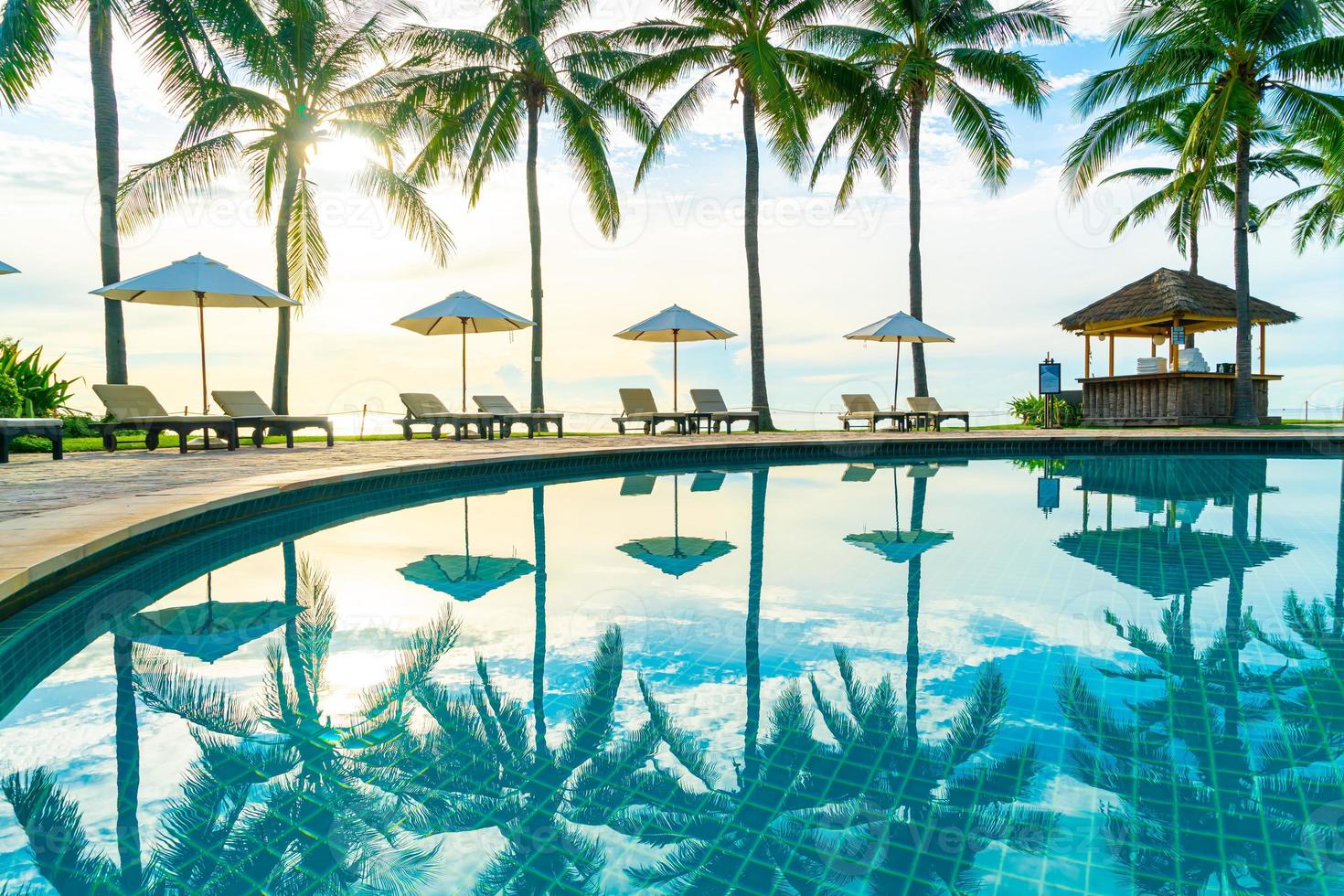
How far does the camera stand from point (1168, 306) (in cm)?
1866

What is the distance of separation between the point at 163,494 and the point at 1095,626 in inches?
242

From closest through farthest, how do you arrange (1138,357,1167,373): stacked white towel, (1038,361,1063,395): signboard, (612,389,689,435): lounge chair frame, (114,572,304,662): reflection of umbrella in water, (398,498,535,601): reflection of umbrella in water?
(114,572,304,662): reflection of umbrella in water, (398,498,535,601): reflection of umbrella in water, (612,389,689,435): lounge chair frame, (1038,361,1063,395): signboard, (1138,357,1167,373): stacked white towel

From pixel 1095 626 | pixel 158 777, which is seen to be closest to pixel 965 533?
pixel 1095 626

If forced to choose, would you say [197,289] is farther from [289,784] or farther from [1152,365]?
[1152,365]

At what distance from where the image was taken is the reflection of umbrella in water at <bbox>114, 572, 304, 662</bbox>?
3.83 m

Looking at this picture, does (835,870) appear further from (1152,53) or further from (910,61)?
(1152,53)

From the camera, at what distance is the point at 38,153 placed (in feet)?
43.0

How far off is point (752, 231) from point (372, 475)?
1061 cm

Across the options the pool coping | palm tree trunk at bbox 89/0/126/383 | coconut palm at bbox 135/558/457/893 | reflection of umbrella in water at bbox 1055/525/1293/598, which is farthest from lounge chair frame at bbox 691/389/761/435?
coconut palm at bbox 135/558/457/893

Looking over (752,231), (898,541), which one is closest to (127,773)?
(898,541)

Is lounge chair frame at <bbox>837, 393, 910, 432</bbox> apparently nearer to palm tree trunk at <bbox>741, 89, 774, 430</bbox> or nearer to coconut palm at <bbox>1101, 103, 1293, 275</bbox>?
palm tree trunk at <bbox>741, 89, 774, 430</bbox>

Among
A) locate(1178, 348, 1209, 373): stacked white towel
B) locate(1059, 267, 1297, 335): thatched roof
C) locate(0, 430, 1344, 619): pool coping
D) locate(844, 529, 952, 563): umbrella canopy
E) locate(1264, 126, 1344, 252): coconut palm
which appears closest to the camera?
locate(0, 430, 1344, 619): pool coping

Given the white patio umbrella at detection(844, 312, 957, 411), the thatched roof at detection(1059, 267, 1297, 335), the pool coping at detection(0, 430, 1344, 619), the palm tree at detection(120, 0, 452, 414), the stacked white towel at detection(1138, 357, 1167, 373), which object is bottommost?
the pool coping at detection(0, 430, 1344, 619)

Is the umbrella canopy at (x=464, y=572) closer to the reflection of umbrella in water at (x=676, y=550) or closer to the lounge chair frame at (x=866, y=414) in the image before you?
the reflection of umbrella in water at (x=676, y=550)
